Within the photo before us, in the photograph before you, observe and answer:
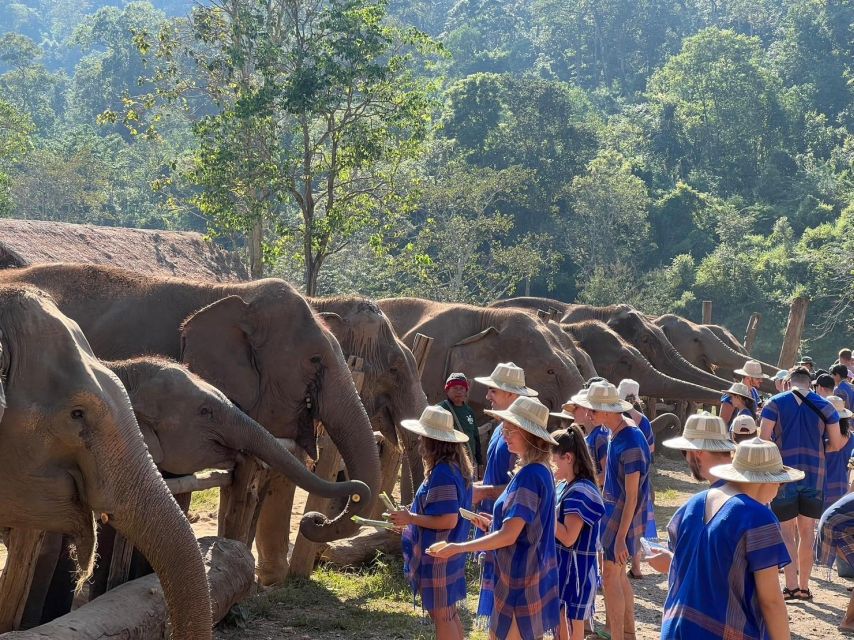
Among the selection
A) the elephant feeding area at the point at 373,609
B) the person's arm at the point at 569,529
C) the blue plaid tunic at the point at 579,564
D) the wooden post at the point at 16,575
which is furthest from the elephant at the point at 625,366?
the wooden post at the point at 16,575

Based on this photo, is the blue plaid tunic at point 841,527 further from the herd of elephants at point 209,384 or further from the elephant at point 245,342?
the elephant at point 245,342

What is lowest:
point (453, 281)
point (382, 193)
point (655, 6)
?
point (453, 281)

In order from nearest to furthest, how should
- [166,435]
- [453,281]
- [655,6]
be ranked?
[166,435]
[453,281]
[655,6]

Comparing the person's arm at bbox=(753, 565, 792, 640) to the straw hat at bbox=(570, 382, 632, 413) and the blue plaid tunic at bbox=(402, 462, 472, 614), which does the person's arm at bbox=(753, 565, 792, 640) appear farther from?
the straw hat at bbox=(570, 382, 632, 413)

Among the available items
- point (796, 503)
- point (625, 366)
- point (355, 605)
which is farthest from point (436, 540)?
point (625, 366)

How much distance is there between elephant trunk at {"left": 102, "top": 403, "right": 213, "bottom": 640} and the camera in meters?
4.27

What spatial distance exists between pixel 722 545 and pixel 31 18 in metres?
162

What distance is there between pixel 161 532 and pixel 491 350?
26.2 ft

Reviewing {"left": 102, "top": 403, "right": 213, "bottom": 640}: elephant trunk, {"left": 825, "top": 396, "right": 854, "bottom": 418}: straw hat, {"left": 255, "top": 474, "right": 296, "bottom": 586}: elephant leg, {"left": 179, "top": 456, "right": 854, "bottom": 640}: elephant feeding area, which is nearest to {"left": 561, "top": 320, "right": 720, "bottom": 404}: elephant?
{"left": 179, "top": 456, "right": 854, "bottom": 640}: elephant feeding area

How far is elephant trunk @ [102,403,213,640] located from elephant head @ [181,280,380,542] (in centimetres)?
379

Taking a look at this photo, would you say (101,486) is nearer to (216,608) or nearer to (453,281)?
(216,608)

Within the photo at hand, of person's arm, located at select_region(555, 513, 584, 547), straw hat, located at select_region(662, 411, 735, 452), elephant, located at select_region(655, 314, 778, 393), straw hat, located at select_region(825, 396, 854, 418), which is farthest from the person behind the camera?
elephant, located at select_region(655, 314, 778, 393)

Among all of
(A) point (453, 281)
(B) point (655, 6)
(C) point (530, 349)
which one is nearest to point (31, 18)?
(B) point (655, 6)

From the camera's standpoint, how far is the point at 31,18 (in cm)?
15225
